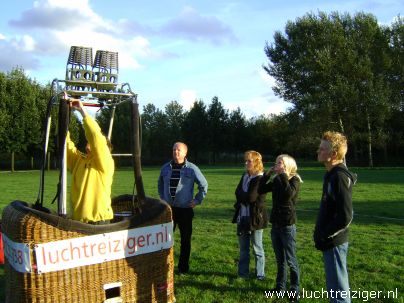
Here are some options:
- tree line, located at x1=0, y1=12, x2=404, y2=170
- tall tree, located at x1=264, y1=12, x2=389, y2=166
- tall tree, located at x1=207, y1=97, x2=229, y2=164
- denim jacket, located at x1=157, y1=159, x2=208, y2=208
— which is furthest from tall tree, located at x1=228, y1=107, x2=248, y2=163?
denim jacket, located at x1=157, y1=159, x2=208, y2=208

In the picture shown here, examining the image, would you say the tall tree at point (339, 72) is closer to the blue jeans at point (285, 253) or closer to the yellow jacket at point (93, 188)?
the blue jeans at point (285, 253)

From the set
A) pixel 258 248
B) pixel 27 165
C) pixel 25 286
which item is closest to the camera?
pixel 25 286

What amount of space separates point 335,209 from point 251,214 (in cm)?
205

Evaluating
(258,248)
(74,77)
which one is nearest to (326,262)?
(258,248)

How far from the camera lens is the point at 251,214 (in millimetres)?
6320

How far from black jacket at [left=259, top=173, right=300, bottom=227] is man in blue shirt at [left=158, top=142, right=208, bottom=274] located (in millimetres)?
1482

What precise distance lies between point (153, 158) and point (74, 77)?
64.3m

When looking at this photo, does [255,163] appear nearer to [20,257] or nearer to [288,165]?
[288,165]

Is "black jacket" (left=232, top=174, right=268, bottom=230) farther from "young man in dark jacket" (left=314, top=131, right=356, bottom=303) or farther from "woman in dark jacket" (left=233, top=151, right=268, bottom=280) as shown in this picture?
"young man in dark jacket" (left=314, top=131, right=356, bottom=303)

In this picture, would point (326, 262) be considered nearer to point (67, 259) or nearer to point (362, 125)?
point (67, 259)

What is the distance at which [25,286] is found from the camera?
397cm

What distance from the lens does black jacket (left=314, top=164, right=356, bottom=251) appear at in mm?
4297

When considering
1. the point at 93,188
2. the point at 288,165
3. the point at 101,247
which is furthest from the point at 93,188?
the point at 288,165

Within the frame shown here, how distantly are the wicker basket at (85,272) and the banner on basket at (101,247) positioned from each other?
0.04 metres
